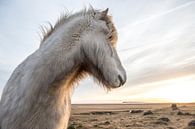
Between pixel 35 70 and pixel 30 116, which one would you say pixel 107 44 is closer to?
pixel 35 70

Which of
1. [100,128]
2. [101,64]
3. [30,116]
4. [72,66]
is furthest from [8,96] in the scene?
[100,128]

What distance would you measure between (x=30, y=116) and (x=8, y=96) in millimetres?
396

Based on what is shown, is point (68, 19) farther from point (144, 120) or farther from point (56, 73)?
point (144, 120)

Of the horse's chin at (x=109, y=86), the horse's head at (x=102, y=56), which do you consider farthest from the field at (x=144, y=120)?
the horse's head at (x=102, y=56)

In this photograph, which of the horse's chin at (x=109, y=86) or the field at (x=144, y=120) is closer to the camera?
the horse's chin at (x=109, y=86)

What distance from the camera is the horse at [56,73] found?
392cm

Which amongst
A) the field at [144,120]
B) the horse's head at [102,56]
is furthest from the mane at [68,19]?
the field at [144,120]

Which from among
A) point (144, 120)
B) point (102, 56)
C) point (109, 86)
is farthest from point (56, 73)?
point (144, 120)

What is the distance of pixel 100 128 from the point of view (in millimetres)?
29859

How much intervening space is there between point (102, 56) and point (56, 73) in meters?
0.57

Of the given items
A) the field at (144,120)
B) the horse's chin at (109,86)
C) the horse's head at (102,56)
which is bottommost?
the field at (144,120)

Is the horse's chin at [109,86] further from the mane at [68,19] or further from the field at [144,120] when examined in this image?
the field at [144,120]

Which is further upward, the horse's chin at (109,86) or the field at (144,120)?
the horse's chin at (109,86)

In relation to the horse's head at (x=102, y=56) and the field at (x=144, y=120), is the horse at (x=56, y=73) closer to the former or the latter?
the horse's head at (x=102, y=56)
